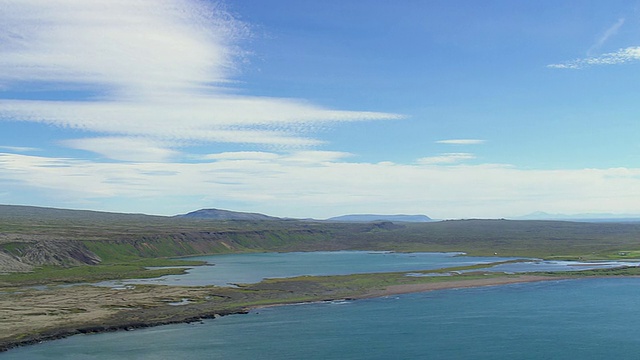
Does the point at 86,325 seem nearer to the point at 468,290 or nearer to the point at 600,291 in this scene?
the point at 468,290

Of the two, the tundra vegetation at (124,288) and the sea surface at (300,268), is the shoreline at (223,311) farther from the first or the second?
the sea surface at (300,268)

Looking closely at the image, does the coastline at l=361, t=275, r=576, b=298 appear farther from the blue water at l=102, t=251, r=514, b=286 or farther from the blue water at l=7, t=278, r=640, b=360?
the blue water at l=102, t=251, r=514, b=286

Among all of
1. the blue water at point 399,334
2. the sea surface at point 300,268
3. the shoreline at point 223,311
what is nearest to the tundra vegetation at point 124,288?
the shoreline at point 223,311

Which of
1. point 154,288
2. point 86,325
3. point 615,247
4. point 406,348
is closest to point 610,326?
point 406,348

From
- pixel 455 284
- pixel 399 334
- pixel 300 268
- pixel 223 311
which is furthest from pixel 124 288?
pixel 455 284

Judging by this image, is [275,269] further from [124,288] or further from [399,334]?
[399,334]

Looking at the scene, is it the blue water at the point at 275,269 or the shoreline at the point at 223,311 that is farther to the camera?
the blue water at the point at 275,269
